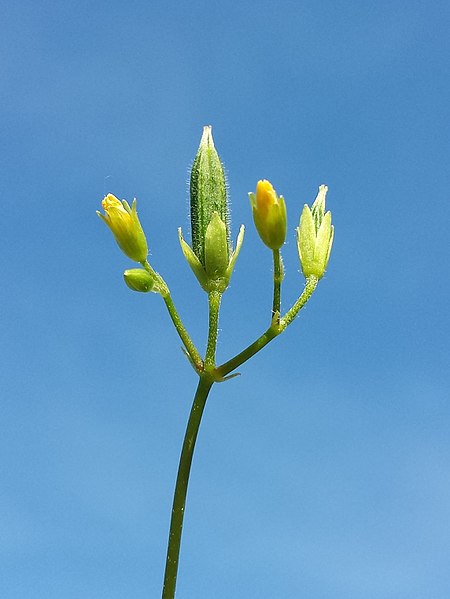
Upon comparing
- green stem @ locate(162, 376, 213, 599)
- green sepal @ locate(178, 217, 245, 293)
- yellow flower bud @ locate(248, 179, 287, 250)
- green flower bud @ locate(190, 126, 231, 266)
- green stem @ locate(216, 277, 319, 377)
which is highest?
green flower bud @ locate(190, 126, 231, 266)

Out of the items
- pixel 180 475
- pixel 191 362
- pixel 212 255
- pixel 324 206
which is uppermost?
pixel 324 206

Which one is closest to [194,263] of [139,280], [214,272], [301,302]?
[214,272]

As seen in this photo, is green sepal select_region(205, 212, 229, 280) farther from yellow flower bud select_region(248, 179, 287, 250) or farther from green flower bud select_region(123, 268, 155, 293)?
green flower bud select_region(123, 268, 155, 293)

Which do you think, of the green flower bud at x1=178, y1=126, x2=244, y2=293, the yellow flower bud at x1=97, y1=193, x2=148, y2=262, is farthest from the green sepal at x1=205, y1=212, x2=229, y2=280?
the yellow flower bud at x1=97, y1=193, x2=148, y2=262

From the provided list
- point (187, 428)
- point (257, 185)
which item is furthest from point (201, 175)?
point (187, 428)

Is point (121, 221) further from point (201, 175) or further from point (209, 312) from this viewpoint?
point (209, 312)

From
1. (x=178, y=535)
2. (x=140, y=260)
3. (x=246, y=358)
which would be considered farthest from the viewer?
(x=140, y=260)
